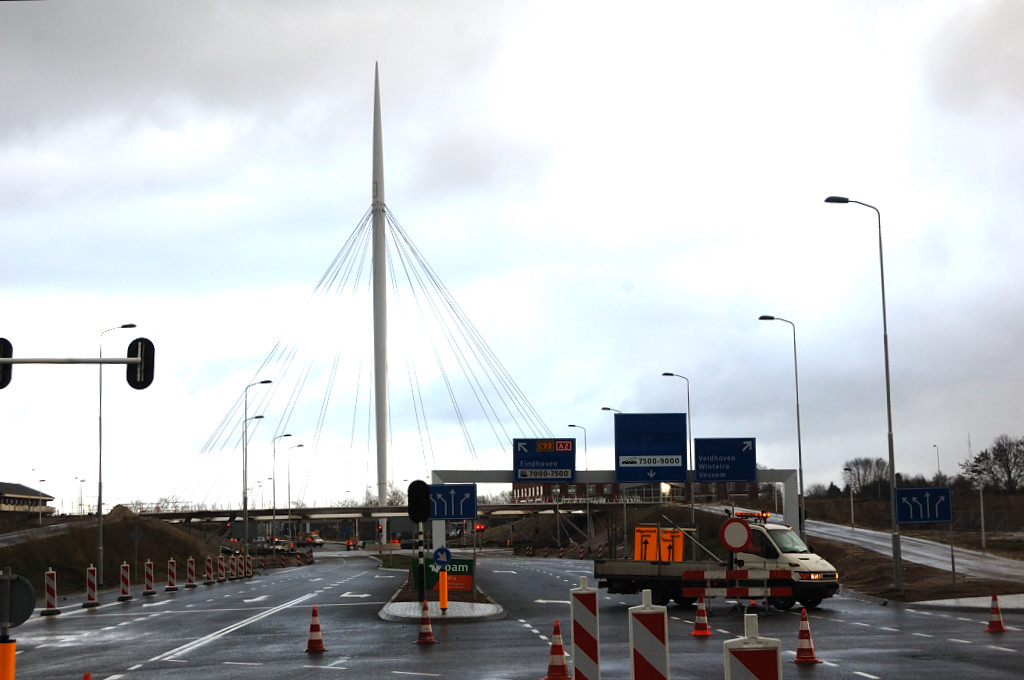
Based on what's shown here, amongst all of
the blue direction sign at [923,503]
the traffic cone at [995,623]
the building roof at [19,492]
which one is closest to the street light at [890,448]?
the blue direction sign at [923,503]

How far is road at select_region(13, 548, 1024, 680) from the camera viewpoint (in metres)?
17.7

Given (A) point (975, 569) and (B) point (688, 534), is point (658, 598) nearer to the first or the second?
(B) point (688, 534)

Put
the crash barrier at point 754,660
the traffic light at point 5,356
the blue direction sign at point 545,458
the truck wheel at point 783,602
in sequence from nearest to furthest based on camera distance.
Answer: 1. the crash barrier at point 754,660
2. the traffic light at point 5,356
3. the truck wheel at point 783,602
4. the blue direction sign at point 545,458

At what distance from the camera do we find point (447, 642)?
22.5 m

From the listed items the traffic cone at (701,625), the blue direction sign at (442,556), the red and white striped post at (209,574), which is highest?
the blue direction sign at (442,556)

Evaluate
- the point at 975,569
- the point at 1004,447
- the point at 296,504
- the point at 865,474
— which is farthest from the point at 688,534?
the point at 865,474

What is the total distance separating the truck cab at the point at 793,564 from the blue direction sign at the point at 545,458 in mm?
19559

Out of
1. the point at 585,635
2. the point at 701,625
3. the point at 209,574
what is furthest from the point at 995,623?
the point at 209,574

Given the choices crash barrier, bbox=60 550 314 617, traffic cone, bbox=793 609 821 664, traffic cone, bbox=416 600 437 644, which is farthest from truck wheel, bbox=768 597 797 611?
crash barrier, bbox=60 550 314 617

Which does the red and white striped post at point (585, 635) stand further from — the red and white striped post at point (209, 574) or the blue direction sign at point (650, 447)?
the red and white striped post at point (209, 574)

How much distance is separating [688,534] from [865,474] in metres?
117

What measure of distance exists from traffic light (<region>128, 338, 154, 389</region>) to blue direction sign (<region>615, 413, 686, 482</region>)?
3047 cm

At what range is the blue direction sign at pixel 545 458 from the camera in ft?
165

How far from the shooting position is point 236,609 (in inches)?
1341
